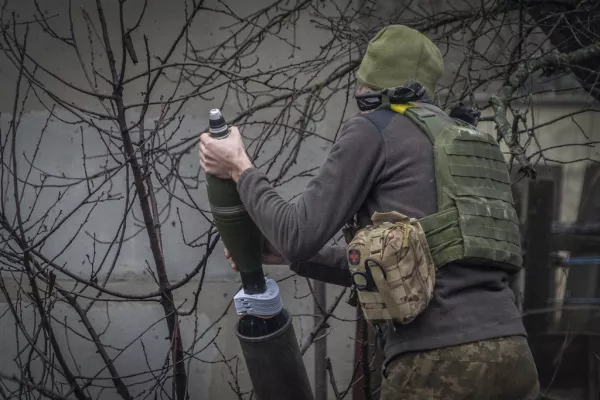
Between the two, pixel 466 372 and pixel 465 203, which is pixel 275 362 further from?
pixel 465 203

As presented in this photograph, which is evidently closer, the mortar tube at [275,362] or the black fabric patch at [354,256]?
the black fabric patch at [354,256]

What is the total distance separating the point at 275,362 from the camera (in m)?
2.36

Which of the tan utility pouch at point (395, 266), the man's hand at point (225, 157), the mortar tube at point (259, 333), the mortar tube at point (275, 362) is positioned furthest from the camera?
the mortar tube at point (275, 362)

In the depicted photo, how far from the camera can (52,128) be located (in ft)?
16.5

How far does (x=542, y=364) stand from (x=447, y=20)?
2764 mm

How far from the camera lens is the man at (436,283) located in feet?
6.15

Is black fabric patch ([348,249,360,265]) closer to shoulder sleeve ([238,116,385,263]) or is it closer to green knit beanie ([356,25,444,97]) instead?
shoulder sleeve ([238,116,385,263])

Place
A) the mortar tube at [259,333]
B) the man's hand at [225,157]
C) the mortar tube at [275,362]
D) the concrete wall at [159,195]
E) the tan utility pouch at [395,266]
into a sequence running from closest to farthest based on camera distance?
the tan utility pouch at [395,266] → the man's hand at [225,157] → the mortar tube at [259,333] → the mortar tube at [275,362] → the concrete wall at [159,195]

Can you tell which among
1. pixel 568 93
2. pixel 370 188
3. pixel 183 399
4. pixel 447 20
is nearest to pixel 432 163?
pixel 370 188

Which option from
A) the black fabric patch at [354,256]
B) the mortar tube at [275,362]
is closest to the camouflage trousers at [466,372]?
the black fabric patch at [354,256]

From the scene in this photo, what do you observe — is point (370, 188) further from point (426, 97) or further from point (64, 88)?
point (64, 88)

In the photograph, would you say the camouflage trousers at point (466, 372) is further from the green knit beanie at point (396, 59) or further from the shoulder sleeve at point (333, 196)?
the green knit beanie at point (396, 59)

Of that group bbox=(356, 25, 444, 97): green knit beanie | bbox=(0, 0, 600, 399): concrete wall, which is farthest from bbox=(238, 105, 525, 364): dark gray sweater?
bbox=(0, 0, 600, 399): concrete wall

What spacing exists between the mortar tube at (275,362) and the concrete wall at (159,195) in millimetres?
2510
